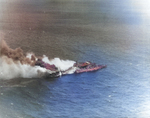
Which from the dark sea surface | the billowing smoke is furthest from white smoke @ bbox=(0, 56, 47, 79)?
the dark sea surface

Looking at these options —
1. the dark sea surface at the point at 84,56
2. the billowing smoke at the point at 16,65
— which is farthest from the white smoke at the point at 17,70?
the dark sea surface at the point at 84,56

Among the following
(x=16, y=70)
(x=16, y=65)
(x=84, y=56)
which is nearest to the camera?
(x=16, y=70)

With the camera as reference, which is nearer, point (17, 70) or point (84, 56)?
point (17, 70)

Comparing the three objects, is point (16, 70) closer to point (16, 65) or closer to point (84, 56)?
point (16, 65)

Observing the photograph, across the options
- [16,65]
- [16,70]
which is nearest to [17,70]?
[16,70]

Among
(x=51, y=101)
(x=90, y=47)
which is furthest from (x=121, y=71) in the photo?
(x=51, y=101)

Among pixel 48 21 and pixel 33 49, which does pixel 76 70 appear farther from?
pixel 48 21

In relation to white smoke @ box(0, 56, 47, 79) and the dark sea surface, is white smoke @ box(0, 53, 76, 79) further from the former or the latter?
the dark sea surface

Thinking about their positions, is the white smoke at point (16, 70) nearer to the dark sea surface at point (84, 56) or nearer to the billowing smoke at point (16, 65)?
the billowing smoke at point (16, 65)
